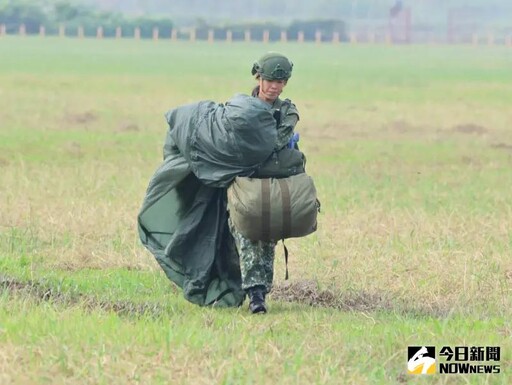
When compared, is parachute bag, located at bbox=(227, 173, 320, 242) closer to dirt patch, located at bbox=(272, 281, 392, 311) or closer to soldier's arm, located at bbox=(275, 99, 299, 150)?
soldier's arm, located at bbox=(275, 99, 299, 150)

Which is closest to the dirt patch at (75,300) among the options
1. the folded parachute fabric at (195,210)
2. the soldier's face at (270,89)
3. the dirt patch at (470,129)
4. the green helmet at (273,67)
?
the folded parachute fabric at (195,210)

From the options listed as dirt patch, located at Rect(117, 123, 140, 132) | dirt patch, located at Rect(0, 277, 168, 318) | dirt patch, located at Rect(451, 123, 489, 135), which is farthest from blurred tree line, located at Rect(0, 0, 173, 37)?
dirt patch, located at Rect(0, 277, 168, 318)

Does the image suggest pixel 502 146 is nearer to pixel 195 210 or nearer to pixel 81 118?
pixel 81 118

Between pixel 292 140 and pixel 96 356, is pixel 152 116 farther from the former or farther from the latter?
pixel 96 356

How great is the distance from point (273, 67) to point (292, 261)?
279 cm

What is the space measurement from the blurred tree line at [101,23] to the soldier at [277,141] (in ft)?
219

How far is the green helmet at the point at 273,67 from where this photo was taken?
8.66 meters

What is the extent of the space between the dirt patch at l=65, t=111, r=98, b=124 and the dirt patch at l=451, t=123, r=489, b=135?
240 inches

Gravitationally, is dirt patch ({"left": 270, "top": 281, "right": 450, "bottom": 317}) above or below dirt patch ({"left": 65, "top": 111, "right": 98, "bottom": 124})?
above

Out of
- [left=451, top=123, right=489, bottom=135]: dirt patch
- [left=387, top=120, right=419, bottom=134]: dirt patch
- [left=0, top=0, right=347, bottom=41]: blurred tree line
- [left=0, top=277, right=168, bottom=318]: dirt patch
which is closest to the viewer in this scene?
[left=0, top=277, right=168, bottom=318]: dirt patch

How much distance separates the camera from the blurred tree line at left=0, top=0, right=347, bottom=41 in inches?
2972

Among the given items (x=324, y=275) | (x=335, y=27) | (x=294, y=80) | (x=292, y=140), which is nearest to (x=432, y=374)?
(x=292, y=140)

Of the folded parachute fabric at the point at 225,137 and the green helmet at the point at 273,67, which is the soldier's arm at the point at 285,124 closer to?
the folded parachute fabric at the point at 225,137

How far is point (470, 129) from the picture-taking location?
81.0 ft
